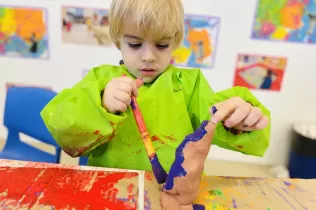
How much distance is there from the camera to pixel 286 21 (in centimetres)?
173

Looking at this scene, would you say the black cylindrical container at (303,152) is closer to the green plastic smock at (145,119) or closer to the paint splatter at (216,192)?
the green plastic smock at (145,119)

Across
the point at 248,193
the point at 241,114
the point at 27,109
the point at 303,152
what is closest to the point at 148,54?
the point at 241,114

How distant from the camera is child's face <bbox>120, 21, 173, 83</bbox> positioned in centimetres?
69

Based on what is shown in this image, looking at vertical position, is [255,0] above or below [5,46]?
above

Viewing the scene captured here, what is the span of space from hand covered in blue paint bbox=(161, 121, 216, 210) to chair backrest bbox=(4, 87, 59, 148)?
2.06 feet

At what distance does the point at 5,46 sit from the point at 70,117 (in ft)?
4.57

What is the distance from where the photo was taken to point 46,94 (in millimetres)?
1080

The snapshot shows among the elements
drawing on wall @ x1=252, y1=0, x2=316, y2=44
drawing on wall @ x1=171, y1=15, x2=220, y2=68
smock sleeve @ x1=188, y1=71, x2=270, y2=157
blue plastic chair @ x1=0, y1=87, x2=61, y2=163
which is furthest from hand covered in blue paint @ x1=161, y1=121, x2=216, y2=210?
drawing on wall @ x1=252, y1=0, x2=316, y2=44

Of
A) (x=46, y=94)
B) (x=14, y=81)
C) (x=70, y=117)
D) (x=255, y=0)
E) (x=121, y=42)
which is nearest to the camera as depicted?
(x=70, y=117)

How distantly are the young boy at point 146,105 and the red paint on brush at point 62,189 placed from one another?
0.26 ft

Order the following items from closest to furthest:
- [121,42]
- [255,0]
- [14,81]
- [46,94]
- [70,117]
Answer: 1. [70,117]
2. [121,42]
3. [46,94]
4. [255,0]
5. [14,81]

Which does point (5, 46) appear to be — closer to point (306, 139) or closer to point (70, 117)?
point (70, 117)

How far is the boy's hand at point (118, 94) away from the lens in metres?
0.61

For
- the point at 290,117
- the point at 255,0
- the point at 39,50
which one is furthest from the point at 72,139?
the point at 290,117
